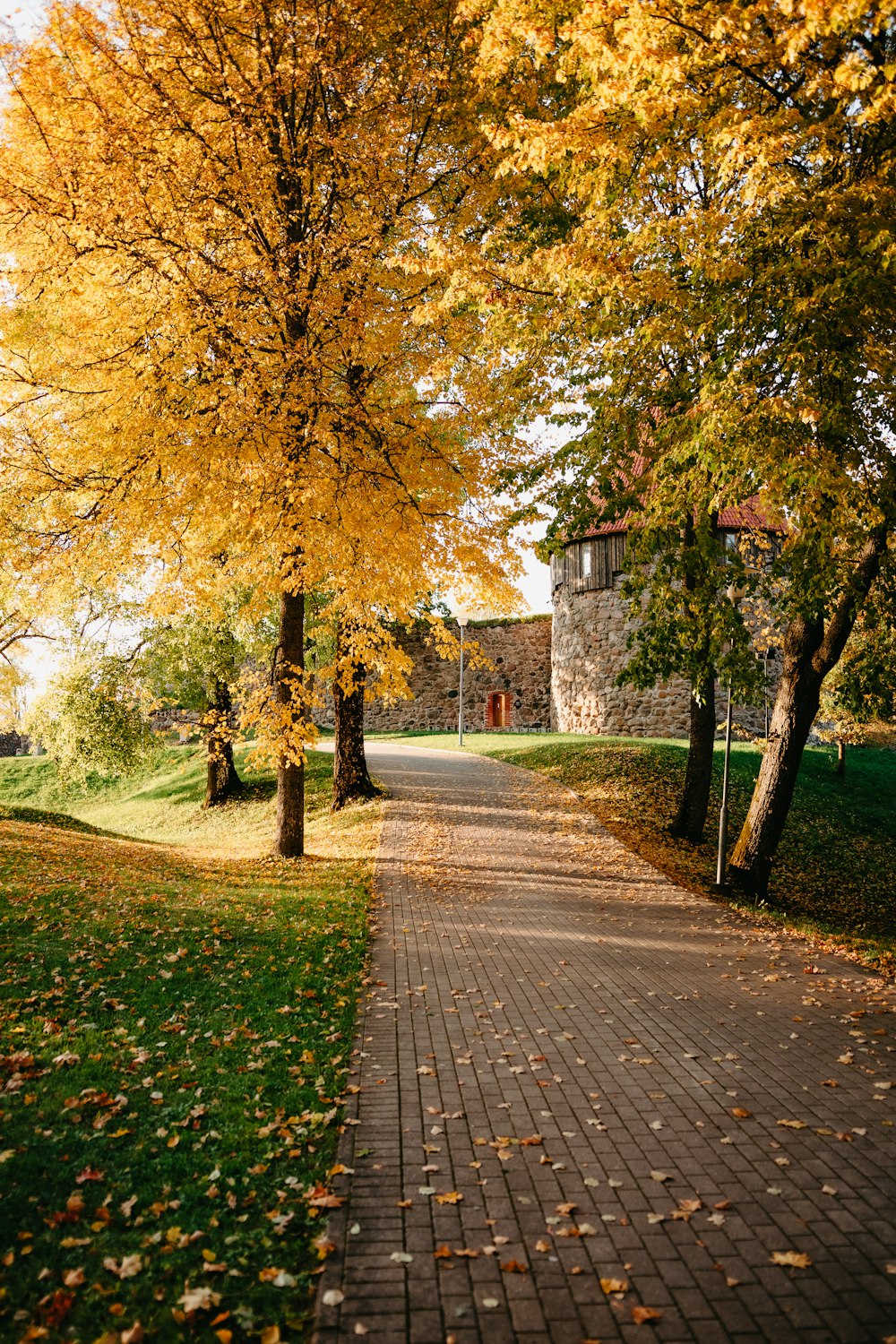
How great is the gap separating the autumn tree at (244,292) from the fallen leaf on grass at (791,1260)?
7547mm

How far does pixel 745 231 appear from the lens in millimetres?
7039

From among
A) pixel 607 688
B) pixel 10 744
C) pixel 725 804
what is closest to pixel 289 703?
pixel 725 804

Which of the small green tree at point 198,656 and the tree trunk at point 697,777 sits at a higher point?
the small green tree at point 198,656

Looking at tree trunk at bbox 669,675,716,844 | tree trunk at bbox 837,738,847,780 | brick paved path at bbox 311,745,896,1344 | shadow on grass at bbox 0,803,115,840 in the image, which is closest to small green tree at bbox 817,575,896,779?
tree trunk at bbox 669,675,716,844

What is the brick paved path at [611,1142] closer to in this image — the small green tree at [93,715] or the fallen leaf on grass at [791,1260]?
the fallen leaf on grass at [791,1260]

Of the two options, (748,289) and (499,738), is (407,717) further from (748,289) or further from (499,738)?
(748,289)

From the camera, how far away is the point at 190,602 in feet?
36.0

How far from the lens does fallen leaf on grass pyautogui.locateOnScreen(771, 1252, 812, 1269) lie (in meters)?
3.47

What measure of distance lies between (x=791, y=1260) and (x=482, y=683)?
102 ft

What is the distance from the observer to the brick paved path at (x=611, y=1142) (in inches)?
128

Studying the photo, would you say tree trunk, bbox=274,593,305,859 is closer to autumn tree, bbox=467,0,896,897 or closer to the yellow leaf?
autumn tree, bbox=467,0,896,897

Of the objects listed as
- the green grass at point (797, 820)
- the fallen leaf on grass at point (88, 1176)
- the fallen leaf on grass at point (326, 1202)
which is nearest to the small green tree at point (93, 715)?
the green grass at point (797, 820)

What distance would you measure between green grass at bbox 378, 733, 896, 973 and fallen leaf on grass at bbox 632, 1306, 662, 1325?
19.6 ft

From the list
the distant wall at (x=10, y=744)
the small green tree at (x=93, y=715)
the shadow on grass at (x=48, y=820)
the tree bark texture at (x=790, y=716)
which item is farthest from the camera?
the distant wall at (x=10, y=744)
